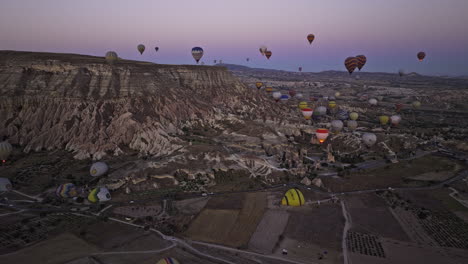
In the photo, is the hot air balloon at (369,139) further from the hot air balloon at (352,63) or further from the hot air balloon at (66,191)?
the hot air balloon at (66,191)

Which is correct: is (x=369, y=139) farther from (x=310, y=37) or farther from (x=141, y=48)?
(x=141, y=48)

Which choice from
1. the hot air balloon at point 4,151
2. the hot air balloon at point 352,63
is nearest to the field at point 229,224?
the hot air balloon at point 4,151

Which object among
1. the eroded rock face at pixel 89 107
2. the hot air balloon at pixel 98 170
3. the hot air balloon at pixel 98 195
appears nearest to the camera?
the hot air balloon at pixel 98 195

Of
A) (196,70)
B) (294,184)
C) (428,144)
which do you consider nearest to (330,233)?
(294,184)

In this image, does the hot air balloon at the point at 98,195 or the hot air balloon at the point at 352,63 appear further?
the hot air balloon at the point at 352,63

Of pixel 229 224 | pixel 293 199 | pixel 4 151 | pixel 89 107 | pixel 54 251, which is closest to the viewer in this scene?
pixel 54 251

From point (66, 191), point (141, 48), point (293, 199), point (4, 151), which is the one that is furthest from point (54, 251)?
point (141, 48)

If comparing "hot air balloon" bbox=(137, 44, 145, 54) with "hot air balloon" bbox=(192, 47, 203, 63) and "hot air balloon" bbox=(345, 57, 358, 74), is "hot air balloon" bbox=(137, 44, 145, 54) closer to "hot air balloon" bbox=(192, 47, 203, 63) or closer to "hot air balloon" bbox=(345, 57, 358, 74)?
"hot air balloon" bbox=(192, 47, 203, 63)
